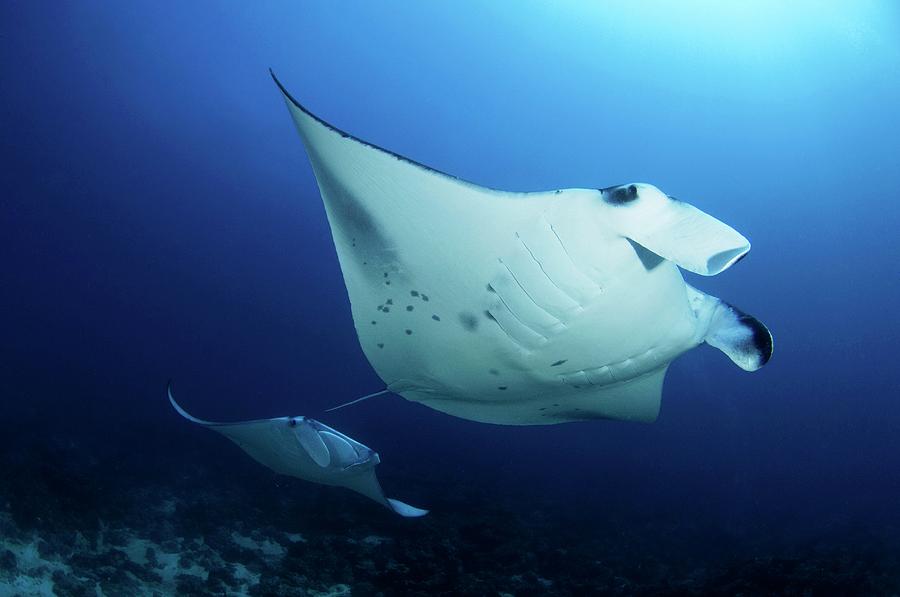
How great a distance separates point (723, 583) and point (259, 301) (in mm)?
23321

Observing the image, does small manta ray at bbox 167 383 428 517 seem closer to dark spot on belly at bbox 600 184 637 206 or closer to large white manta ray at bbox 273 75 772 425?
large white manta ray at bbox 273 75 772 425

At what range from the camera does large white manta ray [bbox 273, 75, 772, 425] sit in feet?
5.06

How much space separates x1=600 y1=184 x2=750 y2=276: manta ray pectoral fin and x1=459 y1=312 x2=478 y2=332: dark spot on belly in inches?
26.6

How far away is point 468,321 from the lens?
1981 mm

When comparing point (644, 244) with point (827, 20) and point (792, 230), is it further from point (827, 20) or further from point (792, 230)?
point (792, 230)

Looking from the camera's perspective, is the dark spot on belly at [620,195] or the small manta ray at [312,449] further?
the small manta ray at [312,449]

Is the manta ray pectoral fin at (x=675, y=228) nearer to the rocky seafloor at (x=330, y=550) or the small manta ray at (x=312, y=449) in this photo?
the small manta ray at (x=312, y=449)

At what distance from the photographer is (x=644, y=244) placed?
1.56 meters

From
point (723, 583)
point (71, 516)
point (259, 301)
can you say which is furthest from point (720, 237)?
point (259, 301)

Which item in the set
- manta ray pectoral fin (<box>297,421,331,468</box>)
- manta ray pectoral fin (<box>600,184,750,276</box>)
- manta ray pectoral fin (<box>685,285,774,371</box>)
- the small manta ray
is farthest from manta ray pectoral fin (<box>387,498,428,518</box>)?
manta ray pectoral fin (<box>600,184,750,276</box>)

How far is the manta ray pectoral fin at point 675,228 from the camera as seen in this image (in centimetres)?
151

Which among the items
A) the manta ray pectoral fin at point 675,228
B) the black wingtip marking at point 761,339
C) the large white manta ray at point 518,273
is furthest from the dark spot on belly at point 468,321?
the black wingtip marking at point 761,339

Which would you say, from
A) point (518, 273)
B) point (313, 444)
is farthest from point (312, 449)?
point (518, 273)

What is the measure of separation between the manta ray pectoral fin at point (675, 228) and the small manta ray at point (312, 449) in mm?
2597
